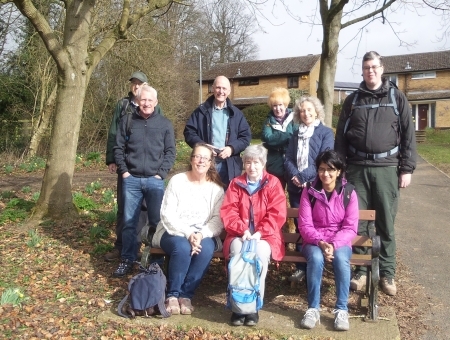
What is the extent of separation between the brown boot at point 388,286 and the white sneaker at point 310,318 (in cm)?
115

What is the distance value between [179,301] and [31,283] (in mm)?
1683

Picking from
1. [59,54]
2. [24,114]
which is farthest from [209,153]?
[24,114]

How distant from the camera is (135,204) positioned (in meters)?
5.38

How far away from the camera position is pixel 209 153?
4.68 meters

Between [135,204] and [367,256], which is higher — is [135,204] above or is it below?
above

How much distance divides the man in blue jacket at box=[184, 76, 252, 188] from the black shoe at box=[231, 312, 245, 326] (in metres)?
1.58

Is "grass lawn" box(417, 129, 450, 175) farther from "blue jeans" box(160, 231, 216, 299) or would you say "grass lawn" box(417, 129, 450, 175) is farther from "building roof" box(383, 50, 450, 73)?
"blue jeans" box(160, 231, 216, 299)

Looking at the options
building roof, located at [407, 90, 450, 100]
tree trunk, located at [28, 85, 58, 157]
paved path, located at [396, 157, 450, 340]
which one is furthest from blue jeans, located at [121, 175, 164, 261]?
building roof, located at [407, 90, 450, 100]

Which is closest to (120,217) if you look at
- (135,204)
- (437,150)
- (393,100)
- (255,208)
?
(135,204)

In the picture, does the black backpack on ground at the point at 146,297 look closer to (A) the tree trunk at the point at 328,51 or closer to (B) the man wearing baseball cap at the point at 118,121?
(B) the man wearing baseball cap at the point at 118,121

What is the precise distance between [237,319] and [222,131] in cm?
207

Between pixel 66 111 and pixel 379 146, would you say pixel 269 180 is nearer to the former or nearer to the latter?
pixel 379 146

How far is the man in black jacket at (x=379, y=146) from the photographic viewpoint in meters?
4.66

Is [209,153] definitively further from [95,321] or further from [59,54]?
[59,54]
